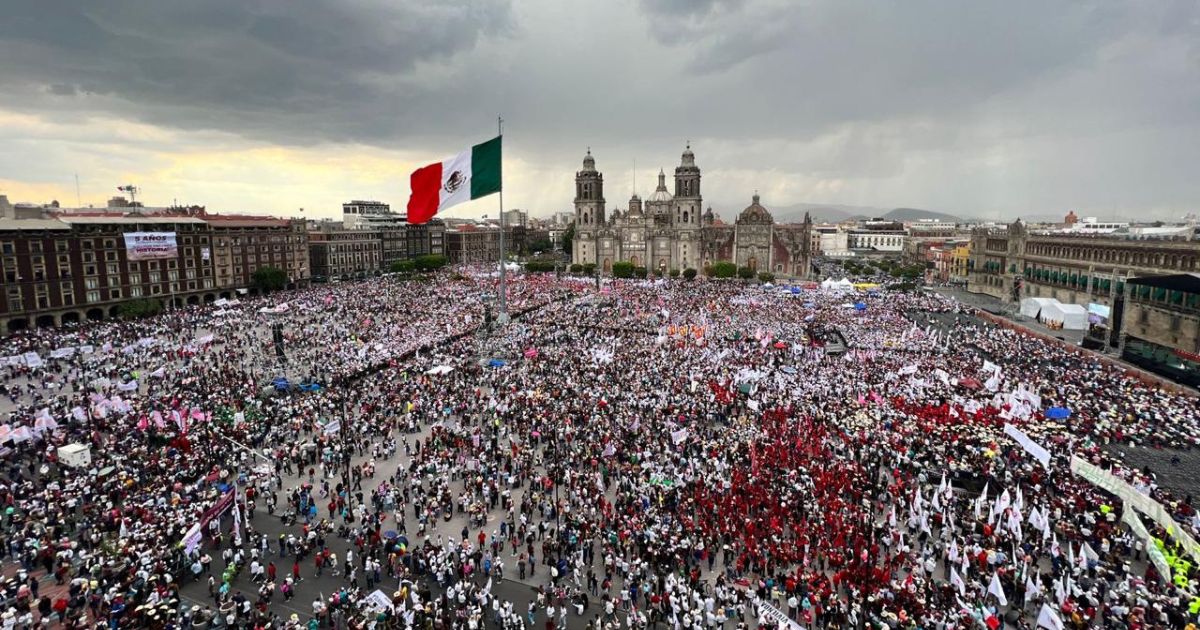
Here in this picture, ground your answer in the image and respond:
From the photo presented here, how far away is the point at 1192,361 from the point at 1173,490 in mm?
20754

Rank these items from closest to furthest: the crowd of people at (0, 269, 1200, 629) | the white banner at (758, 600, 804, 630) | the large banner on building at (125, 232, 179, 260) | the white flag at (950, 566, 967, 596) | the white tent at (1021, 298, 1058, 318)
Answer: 1. the white banner at (758, 600, 804, 630)
2. the white flag at (950, 566, 967, 596)
3. the crowd of people at (0, 269, 1200, 629)
4. the white tent at (1021, 298, 1058, 318)
5. the large banner on building at (125, 232, 179, 260)

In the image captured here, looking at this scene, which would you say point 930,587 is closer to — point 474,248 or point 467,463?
point 467,463

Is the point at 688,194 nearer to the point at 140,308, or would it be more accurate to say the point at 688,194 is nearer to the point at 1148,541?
the point at 140,308

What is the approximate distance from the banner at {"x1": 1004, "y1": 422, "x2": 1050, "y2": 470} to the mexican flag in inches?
929

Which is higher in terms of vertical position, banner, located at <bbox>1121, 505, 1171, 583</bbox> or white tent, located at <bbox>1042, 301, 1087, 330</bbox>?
white tent, located at <bbox>1042, 301, 1087, 330</bbox>

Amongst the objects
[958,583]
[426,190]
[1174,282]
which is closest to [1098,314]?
[1174,282]

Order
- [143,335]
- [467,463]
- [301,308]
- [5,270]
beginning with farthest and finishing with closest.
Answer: [301,308]
[5,270]
[143,335]
[467,463]

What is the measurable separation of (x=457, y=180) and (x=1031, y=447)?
2547 cm

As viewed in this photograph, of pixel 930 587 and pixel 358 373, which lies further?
pixel 358 373

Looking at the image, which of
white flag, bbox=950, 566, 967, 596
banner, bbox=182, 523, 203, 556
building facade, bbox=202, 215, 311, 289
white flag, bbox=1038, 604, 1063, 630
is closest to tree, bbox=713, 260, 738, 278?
building facade, bbox=202, 215, 311, 289

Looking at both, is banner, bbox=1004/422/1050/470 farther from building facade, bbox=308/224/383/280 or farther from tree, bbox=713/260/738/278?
building facade, bbox=308/224/383/280

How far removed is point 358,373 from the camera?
34188 mm

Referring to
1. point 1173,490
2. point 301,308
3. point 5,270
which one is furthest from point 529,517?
point 5,270

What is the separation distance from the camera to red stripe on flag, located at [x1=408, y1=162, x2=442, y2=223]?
2852 cm
